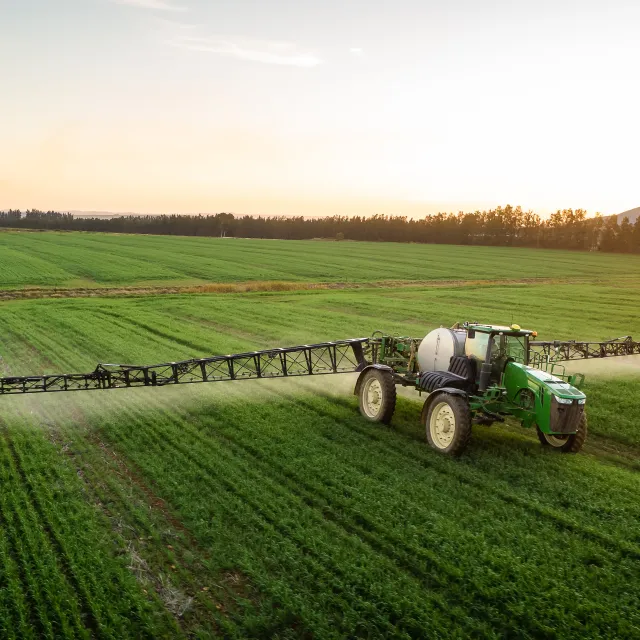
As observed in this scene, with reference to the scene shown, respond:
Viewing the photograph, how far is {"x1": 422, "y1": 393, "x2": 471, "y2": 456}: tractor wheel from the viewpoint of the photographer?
11391 millimetres

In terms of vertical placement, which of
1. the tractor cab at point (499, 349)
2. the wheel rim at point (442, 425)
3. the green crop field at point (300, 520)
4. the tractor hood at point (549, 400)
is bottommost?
the green crop field at point (300, 520)

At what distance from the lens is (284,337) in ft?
85.0

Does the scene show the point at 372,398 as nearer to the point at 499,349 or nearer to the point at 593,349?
the point at 499,349

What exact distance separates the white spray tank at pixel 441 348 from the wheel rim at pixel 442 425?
174 centimetres

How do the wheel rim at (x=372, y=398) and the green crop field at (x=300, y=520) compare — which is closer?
the green crop field at (x=300, y=520)

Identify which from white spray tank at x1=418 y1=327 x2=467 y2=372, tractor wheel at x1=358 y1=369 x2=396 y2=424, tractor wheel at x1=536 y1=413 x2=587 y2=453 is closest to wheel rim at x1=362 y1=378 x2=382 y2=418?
tractor wheel at x1=358 y1=369 x2=396 y2=424

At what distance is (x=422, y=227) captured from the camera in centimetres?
13425

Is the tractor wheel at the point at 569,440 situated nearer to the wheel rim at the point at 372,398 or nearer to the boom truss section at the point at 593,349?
the wheel rim at the point at 372,398

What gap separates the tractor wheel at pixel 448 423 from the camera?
37.4 ft

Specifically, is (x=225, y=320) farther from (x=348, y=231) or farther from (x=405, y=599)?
(x=348, y=231)

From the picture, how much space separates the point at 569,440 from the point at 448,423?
2.42 metres

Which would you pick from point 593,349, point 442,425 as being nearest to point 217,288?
point 593,349

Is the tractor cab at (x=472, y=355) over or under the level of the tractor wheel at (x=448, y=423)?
over

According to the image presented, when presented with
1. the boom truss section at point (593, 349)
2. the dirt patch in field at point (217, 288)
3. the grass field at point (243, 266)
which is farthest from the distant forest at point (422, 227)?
the boom truss section at point (593, 349)
